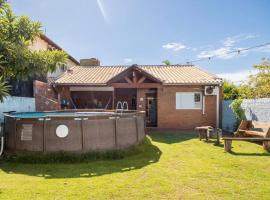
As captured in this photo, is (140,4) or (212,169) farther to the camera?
(140,4)

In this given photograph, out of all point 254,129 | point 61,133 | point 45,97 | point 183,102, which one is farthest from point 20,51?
point 183,102

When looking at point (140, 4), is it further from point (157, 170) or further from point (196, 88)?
point (157, 170)

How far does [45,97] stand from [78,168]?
9513mm

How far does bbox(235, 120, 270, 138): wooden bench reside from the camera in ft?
33.3

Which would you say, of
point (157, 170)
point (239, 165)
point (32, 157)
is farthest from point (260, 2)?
point (32, 157)

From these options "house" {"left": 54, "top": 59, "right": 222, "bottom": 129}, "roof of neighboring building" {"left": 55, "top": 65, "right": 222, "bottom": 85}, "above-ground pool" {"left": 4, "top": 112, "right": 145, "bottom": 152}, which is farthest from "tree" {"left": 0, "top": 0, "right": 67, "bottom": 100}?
"roof of neighboring building" {"left": 55, "top": 65, "right": 222, "bottom": 85}

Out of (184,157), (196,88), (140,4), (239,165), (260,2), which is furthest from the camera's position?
(196,88)

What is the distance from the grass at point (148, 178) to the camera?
4.78 metres

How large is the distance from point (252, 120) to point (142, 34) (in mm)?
11848

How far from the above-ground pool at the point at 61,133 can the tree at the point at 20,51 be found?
5.82 ft

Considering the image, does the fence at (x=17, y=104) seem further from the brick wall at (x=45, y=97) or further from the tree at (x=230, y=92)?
the tree at (x=230, y=92)

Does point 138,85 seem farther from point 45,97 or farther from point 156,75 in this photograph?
point 45,97

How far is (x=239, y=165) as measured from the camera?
6969mm

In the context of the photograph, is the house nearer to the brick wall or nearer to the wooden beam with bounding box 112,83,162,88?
the wooden beam with bounding box 112,83,162,88
